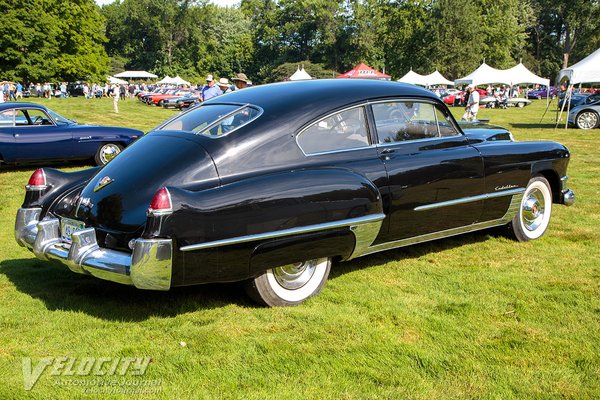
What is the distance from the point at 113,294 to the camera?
4473 millimetres

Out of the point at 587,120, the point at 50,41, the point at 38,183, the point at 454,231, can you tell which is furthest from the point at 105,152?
the point at 50,41

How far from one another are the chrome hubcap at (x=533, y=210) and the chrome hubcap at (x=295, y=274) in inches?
109

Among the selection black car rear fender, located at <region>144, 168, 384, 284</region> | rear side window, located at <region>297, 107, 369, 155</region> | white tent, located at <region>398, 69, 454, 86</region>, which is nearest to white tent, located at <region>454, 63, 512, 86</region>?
white tent, located at <region>398, 69, 454, 86</region>

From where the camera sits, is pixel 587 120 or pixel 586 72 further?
pixel 587 120

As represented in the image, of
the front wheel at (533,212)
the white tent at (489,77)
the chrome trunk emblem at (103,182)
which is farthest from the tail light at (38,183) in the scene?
the white tent at (489,77)

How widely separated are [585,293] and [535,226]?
176 cm

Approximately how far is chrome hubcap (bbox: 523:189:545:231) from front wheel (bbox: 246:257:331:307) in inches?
106

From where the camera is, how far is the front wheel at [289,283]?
407 cm

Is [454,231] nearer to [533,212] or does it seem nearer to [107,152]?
[533,212]

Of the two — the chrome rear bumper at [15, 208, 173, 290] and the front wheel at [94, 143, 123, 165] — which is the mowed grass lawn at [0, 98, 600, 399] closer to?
the chrome rear bumper at [15, 208, 173, 290]

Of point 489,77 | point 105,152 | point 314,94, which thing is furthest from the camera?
point 489,77

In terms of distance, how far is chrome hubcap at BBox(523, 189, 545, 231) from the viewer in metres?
5.99

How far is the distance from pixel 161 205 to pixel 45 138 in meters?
8.55

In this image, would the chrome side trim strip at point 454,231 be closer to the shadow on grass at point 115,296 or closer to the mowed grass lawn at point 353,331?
the mowed grass lawn at point 353,331
